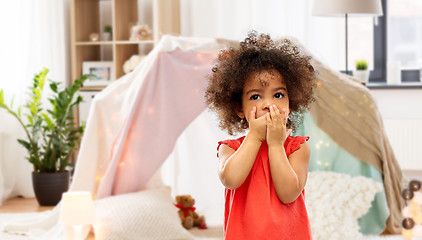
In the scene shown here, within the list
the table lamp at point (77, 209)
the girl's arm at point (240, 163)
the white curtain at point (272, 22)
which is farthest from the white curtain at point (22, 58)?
the girl's arm at point (240, 163)

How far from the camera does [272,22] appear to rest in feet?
14.9

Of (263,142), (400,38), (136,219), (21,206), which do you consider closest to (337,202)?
(136,219)

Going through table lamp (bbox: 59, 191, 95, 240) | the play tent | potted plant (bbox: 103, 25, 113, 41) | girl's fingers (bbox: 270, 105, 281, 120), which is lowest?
table lamp (bbox: 59, 191, 95, 240)

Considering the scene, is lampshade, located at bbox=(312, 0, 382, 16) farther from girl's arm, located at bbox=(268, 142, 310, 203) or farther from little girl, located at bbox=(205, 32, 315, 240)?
girl's arm, located at bbox=(268, 142, 310, 203)

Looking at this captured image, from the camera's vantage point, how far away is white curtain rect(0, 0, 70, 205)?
452 cm

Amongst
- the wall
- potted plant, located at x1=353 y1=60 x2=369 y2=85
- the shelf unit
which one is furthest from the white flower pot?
the shelf unit

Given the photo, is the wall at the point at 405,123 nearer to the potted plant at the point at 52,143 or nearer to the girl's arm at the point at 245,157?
the potted plant at the point at 52,143

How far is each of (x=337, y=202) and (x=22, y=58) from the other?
8.30ft

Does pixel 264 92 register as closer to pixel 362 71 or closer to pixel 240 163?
pixel 240 163

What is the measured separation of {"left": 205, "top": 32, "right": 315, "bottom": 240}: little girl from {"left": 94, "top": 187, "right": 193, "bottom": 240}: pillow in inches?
68.6

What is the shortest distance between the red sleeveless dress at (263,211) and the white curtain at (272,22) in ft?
10.5

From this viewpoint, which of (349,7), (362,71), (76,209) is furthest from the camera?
(362,71)

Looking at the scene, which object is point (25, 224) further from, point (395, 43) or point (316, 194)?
point (395, 43)

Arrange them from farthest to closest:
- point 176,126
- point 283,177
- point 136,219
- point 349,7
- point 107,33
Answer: point 107,33
point 349,7
point 176,126
point 136,219
point 283,177
